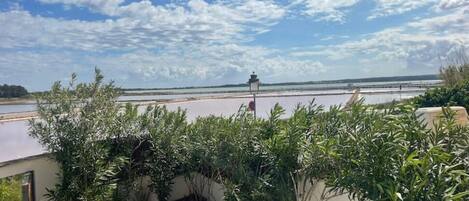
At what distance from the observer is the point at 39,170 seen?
7.32 metres

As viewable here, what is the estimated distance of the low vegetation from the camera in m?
3.66

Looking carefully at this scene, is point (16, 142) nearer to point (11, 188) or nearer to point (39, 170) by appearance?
point (39, 170)

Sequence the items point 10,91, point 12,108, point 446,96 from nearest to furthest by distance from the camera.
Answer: point 12,108 < point 10,91 < point 446,96

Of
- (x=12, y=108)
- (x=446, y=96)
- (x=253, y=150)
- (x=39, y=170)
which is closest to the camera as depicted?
(x=253, y=150)

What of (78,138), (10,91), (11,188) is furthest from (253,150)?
(10,91)

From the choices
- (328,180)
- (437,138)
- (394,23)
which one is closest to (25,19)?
(328,180)

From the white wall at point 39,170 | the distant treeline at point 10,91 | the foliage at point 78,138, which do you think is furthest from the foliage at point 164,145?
the distant treeline at point 10,91

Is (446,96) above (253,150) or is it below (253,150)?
above

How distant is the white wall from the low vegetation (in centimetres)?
28

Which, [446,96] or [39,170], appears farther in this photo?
[446,96]

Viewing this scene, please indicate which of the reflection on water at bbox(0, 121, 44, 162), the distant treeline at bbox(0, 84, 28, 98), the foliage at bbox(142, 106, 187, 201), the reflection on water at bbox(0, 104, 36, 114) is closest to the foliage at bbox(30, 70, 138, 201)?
the reflection on water at bbox(0, 121, 44, 162)

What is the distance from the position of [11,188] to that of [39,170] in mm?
498

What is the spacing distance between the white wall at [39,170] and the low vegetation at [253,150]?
0.93ft

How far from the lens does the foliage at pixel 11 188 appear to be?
22.8 feet
